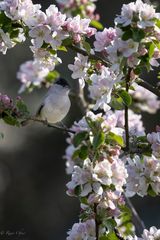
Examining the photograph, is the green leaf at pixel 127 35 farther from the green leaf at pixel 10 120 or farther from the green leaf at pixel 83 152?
the green leaf at pixel 10 120

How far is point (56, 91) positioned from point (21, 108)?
4.85 ft

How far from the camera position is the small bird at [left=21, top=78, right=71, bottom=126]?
3.62m

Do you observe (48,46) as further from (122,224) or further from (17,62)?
(17,62)

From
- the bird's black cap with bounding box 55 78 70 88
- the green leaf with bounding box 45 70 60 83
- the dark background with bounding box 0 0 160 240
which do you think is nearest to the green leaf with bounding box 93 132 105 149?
the bird's black cap with bounding box 55 78 70 88

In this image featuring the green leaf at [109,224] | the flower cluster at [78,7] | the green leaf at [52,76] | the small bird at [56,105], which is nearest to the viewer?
the green leaf at [109,224]

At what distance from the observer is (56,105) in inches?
144

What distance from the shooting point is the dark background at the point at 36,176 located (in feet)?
21.4

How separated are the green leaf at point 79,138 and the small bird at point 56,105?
1703 millimetres

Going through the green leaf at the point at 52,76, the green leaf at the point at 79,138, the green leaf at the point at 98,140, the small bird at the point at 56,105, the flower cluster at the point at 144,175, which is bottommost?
the green leaf at the point at 52,76

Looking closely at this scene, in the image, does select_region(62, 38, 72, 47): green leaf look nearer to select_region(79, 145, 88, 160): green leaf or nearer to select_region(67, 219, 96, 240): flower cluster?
select_region(79, 145, 88, 160): green leaf

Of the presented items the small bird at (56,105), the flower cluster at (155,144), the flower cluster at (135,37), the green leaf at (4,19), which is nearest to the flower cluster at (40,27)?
the green leaf at (4,19)

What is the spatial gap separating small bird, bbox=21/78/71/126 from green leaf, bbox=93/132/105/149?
1.73 metres

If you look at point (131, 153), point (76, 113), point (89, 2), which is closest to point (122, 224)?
point (131, 153)

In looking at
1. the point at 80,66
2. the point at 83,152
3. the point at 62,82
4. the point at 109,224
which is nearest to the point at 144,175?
the point at 109,224
